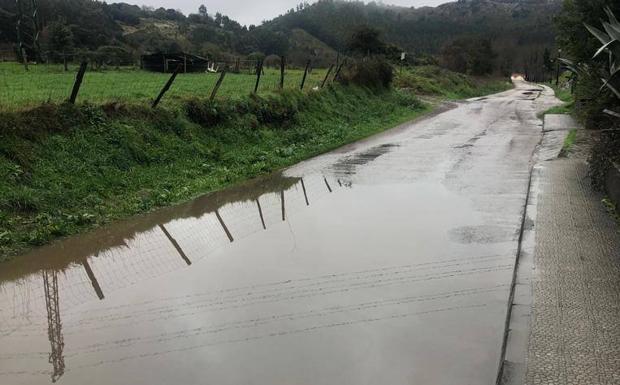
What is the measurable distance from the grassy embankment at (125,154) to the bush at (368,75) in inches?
396

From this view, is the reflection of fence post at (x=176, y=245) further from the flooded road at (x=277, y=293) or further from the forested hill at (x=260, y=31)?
the forested hill at (x=260, y=31)

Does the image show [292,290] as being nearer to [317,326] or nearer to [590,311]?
[317,326]

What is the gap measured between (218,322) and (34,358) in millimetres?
1618

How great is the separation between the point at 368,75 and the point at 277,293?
2517 centimetres

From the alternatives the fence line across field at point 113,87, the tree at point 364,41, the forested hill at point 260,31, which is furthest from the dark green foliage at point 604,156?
the forested hill at point 260,31

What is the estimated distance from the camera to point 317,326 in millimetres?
5262

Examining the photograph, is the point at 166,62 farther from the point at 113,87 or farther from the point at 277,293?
the point at 277,293

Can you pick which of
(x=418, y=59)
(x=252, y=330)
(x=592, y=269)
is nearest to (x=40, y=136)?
(x=252, y=330)

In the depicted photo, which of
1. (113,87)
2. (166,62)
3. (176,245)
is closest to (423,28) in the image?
(166,62)

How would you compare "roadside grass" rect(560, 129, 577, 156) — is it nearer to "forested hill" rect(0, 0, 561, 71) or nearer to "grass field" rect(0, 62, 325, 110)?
"grass field" rect(0, 62, 325, 110)

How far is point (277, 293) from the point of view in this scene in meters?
6.04

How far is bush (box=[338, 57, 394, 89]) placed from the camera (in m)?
28.0

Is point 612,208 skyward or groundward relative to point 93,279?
skyward

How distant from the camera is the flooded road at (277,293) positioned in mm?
4621
